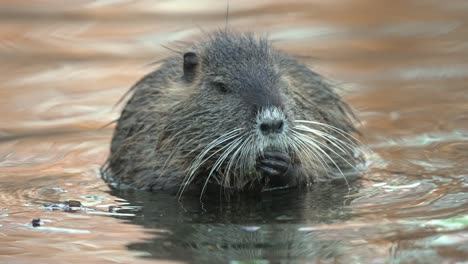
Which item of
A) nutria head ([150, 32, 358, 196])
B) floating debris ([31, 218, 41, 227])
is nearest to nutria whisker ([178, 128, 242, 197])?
nutria head ([150, 32, 358, 196])

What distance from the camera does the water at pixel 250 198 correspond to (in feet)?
14.7

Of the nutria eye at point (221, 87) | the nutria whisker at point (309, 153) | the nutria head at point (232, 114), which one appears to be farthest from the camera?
the nutria eye at point (221, 87)

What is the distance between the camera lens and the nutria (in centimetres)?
525

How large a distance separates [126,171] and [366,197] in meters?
1.44

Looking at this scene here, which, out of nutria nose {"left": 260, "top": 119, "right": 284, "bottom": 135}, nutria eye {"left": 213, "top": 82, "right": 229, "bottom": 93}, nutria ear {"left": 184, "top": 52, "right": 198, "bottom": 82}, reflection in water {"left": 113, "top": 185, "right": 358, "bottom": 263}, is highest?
nutria ear {"left": 184, "top": 52, "right": 198, "bottom": 82}

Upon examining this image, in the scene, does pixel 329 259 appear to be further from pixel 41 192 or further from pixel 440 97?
pixel 440 97

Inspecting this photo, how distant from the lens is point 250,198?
556cm

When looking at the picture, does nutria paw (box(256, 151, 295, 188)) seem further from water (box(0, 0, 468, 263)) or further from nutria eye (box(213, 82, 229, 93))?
nutria eye (box(213, 82, 229, 93))

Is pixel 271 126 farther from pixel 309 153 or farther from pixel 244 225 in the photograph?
pixel 309 153

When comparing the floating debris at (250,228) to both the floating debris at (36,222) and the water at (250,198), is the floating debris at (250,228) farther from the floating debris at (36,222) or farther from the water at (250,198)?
the floating debris at (36,222)

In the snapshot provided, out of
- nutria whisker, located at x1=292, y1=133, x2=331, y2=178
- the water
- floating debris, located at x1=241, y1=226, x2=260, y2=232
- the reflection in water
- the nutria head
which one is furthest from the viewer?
nutria whisker, located at x1=292, y1=133, x2=331, y2=178

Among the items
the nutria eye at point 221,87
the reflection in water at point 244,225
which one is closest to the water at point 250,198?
the reflection in water at point 244,225

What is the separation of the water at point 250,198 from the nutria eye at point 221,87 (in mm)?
539

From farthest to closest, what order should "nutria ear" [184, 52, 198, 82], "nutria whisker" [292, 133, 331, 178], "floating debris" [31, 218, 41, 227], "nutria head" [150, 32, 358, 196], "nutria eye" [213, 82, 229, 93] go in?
"nutria ear" [184, 52, 198, 82] → "nutria eye" [213, 82, 229, 93] → "nutria whisker" [292, 133, 331, 178] → "nutria head" [150, 32, 358, 196] → "floating debris" [31, 218, 41, 227]
